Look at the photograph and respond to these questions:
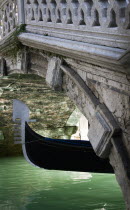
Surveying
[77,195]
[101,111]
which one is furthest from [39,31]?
[77,195]

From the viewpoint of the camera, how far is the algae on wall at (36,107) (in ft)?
25.7

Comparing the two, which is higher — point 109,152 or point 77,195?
point 109,152

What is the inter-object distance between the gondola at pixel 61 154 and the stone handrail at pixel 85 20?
181 cm

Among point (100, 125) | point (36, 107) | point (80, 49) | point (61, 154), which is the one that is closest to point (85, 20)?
point (80, 49)

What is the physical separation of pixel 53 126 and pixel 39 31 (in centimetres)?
615

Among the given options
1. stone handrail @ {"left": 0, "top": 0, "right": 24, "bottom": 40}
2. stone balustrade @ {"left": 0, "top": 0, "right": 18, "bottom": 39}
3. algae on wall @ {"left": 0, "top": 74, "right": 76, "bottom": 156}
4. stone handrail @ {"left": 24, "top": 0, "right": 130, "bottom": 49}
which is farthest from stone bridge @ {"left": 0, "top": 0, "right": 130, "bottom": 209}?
algae on wall @ {"left": 0, "top": 74, "right": 76, "bottom": 156}

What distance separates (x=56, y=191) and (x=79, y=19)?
10.9 feet

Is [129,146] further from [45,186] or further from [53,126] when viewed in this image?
[53,126]

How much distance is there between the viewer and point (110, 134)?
2678mm

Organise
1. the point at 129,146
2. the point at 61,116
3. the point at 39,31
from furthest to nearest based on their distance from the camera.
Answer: the point at 61,116
the point at 39,31
the point at 129,146

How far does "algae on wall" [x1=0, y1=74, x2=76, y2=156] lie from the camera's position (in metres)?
7.85

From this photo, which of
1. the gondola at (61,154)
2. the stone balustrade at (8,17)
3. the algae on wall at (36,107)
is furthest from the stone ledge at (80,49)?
the algae on wall at (36,107)

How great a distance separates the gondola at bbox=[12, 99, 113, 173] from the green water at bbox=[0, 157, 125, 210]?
0.33m

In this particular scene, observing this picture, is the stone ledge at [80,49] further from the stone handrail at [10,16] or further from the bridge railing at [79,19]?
the stone handrail at [10,16]
